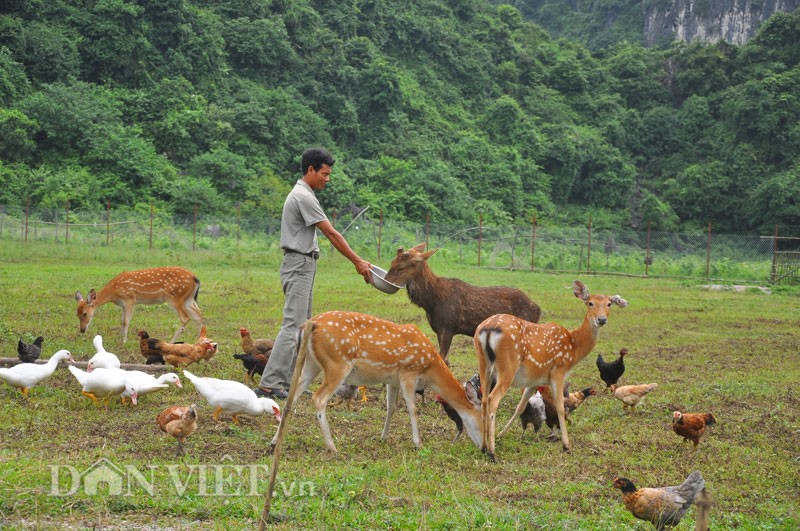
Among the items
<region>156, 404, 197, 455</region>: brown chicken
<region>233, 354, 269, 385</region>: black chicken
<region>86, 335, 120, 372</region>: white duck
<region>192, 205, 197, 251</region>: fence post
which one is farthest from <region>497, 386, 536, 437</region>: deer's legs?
<region>192, 205, 197, 251</region>: fence post

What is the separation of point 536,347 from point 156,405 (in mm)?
3623

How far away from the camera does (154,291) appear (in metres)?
11.9

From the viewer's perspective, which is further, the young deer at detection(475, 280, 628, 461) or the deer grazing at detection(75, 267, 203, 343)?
the deer grazing at detection(75, 267, 203, 343)

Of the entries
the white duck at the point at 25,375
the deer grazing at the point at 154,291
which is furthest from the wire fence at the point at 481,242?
the white duck at the point at 25,375

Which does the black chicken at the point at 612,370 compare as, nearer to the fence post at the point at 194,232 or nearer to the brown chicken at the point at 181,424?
the brown chicken at the point at 181,424

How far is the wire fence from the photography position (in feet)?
89.8

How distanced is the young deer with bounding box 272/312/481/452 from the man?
970 millimetres

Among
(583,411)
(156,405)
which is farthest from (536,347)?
(156,405)

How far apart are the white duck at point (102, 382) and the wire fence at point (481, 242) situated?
20.4 metres

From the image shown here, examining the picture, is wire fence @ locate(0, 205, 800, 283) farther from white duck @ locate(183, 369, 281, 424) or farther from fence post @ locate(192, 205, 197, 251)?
white duck @ locate(183, 369, 281, 424)

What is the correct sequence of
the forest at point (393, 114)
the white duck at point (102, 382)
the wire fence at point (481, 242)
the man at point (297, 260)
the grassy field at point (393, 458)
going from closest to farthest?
1. the grassy field at point (393, 458)
2. the white duck at point (102, 382)
3. the man at point (297, 260)
4. the wire fence at point (481, 242)
5. the forest at point (393, 114)

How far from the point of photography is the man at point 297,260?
769 centimetres

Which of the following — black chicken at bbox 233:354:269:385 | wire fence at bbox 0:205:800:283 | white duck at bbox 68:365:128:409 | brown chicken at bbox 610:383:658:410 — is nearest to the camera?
white duck at bbox 68:365:128:409

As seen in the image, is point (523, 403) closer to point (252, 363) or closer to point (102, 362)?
point (252, 363)
